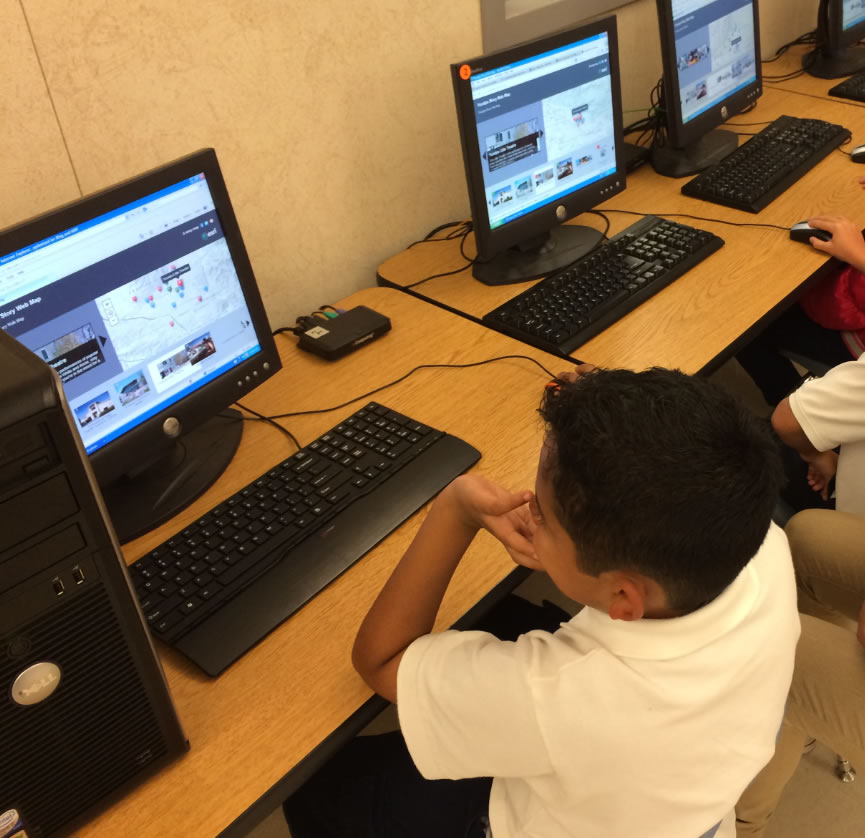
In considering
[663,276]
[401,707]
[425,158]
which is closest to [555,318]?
[663,276]

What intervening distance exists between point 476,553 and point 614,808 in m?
0.36

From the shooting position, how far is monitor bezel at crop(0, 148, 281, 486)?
97 cm

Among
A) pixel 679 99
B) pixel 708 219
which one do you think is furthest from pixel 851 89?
pixel 708 219

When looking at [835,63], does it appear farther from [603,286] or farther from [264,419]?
[264,419]

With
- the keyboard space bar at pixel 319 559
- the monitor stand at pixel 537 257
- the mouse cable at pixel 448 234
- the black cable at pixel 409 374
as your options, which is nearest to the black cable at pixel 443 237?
the mouse cable at pixel 448 234

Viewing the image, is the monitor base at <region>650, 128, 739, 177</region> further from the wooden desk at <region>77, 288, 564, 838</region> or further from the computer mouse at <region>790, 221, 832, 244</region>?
the wooden desk at <region>77, 288, 564, 838</region>

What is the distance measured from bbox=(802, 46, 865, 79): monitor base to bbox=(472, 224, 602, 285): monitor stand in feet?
3.92

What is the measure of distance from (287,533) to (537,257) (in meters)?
0.86

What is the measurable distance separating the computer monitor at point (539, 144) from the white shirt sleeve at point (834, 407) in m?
0.52

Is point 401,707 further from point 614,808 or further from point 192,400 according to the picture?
point 192,400

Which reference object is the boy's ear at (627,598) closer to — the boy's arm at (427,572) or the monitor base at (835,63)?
the boy's arm at (427,572)

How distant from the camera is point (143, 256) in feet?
3.54

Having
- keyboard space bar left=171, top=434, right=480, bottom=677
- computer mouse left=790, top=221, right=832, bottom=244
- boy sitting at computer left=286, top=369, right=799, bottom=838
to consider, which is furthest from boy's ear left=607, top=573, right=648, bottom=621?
computer mouse left=790, top=221, right=832, bottom=244

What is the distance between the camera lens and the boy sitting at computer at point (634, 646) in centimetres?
70
